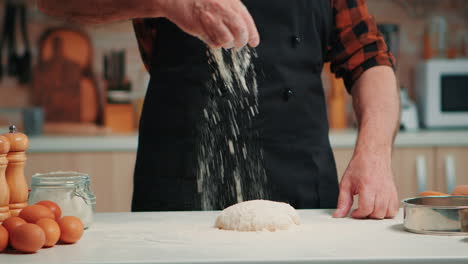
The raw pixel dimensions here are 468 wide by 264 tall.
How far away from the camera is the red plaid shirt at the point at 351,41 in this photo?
4.96 feet

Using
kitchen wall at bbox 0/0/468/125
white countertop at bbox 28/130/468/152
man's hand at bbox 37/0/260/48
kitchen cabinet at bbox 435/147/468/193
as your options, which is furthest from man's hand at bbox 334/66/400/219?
kitchen wall at bbox 0/0/468/125

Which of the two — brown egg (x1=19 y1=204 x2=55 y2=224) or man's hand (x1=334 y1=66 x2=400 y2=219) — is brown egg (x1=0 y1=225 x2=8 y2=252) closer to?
brown egg (x1=19 y1=204 x2=55 y2=224)

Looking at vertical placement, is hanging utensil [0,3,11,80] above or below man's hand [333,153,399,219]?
above

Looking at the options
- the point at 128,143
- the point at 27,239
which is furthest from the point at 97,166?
the point at 27,239

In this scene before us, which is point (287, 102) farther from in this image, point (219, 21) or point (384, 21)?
point (384, 21)

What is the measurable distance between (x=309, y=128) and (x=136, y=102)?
1626mm

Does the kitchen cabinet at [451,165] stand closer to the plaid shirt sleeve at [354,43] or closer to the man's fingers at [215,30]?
the plaid shirt sleeve at [354,43]

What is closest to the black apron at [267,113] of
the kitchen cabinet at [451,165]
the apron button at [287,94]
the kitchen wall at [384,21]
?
the apron button at [287,94]

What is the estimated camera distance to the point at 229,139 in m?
1.41

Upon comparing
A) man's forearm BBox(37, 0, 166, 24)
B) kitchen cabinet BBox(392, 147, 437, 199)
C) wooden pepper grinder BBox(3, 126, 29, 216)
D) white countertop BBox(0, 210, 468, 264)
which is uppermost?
man's forearm BBox(37, 0, 166, 24)

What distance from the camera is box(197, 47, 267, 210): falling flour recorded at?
55.0 inches

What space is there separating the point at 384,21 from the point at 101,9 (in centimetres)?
221

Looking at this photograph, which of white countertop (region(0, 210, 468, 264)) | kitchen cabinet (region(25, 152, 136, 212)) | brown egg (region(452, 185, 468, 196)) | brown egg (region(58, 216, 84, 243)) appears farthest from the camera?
kitchen cabinet (region(25, 152, 136, 212))

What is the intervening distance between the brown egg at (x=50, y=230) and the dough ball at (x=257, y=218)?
0.85 ft
